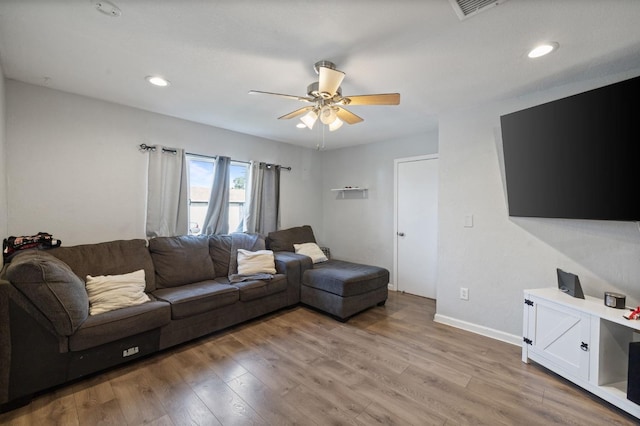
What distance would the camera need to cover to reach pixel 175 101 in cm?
289

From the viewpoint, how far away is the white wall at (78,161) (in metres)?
2.47

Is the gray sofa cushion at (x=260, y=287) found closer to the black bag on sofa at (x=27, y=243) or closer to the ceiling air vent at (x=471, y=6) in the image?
the black bag on sofa at (x=27, y=243)

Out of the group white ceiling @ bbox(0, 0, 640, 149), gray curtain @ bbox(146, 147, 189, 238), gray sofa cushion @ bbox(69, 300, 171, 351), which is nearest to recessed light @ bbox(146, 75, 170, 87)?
white ceiling @ bbox(0, 0, 640, 149)

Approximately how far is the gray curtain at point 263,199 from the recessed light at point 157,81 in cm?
180

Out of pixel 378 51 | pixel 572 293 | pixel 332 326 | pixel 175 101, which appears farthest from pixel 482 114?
pixel 175 101

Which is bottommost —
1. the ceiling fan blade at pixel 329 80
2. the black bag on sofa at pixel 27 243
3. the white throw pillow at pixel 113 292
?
the white throw pillow at pixel 113 292

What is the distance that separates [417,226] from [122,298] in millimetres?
3639

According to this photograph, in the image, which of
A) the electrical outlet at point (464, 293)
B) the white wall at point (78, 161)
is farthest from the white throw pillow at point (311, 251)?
the white wall at point (78, 161)

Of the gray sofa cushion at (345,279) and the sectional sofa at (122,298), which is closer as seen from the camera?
the sectional sofa at (122,298)

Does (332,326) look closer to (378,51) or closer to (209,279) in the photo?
(209,279)

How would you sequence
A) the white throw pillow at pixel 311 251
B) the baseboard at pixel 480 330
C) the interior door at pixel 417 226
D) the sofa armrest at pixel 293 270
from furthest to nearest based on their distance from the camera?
the white throw pillow at pixel 311 251
the interior door at pixel 417 226
the sofa armrest at pixel 293 270
the baseboard at pixel 480 330

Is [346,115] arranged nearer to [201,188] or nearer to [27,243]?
[201,188]

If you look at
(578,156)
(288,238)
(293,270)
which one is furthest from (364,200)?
(578,156)

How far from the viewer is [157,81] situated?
2418 mm
